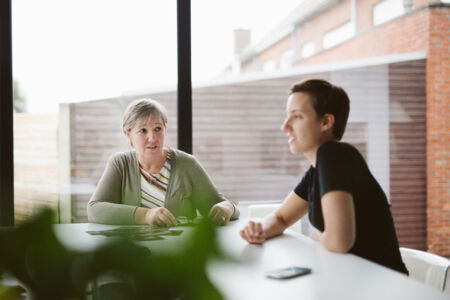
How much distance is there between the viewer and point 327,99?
1527mm

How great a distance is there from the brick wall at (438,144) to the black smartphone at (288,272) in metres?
3.57

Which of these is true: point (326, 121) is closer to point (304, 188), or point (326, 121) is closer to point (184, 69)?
point (304, 188)

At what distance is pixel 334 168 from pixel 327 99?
0.34 m

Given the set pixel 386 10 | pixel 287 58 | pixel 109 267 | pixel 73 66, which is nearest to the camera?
pixel 109 267

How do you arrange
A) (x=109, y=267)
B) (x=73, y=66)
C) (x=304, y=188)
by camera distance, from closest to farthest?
(x=109, y=267) → (x=304, y=188) → (x=73, y=66)

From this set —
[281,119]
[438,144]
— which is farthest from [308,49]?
[438,144]

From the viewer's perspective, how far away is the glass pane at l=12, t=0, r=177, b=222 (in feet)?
9.01

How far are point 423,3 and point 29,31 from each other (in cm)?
358

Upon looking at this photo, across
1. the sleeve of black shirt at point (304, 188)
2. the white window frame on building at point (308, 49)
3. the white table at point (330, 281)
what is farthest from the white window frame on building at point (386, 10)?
the white table at point (330, 281)

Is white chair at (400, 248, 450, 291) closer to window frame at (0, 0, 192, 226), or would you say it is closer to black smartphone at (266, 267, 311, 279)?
black smartphone at (266, 267, 311, 279)

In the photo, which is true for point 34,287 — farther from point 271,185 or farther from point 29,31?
point 271,185

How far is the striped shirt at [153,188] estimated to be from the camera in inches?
82.2

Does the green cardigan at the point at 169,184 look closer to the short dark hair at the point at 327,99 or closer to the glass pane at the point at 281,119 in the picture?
the short dark hair at the point at 327,99

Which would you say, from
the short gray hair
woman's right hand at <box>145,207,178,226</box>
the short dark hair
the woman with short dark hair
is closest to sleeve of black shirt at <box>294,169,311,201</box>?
the woman with short dark hair
